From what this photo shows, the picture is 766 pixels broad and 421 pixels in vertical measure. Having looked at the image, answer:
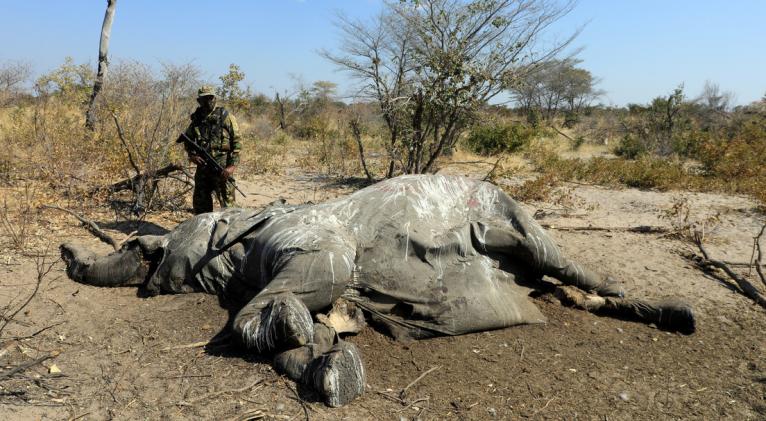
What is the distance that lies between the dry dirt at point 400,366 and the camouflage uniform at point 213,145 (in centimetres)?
191

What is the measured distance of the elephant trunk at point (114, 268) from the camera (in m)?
4.41

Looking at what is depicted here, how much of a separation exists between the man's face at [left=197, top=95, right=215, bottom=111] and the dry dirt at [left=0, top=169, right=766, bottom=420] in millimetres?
2287

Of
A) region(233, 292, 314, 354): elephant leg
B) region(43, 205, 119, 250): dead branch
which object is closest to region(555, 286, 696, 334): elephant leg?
region(233, 292, 314, 354): elephant leg

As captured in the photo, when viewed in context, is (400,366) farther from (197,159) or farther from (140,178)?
(140,178)

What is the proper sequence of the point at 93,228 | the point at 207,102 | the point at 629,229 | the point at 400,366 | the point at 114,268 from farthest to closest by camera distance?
the point at 629,229
the point at 207,102
the point at 93,228
the point at 114,268
the point at 400,366

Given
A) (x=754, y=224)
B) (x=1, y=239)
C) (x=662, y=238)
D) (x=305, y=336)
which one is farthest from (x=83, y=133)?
(x=754, y=224)

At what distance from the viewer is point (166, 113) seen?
7.60 meters

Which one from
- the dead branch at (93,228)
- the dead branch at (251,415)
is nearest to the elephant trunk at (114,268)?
the dead branch at (93,228)

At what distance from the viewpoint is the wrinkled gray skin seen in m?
3.38

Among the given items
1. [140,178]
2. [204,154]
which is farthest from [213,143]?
[140,178]

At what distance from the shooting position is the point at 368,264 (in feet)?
12.2

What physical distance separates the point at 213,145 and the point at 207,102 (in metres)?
0.46

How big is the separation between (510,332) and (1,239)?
4904 millimetres

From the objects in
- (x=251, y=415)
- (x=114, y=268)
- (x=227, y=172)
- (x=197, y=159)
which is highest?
(x=197, y=159)
